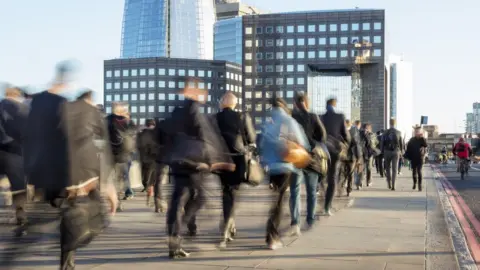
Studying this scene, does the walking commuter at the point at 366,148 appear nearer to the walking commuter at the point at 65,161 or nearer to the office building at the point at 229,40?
the walking commuter at the point at 65,161

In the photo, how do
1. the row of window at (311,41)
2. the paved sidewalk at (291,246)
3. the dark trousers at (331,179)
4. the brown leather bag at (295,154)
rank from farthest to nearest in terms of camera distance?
the row of window at (311,41) < the dark trousers at (331,179) < the brown leather bag at (295,154) < the paved sidewalk at (291,246)

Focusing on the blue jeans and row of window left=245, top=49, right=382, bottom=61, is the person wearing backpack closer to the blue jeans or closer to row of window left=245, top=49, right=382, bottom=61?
the blue jeans

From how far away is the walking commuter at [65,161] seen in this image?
4.59m

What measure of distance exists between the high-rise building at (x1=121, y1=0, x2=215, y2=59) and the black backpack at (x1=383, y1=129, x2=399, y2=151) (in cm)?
16374

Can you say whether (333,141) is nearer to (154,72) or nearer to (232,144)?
(232,144)

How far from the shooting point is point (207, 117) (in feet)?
22.3

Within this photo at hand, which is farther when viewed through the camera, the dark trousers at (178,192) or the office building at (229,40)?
the office building at (229,40)

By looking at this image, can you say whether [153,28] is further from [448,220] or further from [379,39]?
[448,220]

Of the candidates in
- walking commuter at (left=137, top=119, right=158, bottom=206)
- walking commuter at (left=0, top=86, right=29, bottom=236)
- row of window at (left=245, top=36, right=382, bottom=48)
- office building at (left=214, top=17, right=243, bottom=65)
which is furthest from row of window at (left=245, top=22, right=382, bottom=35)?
walking commuter at (left=0, top=86, right=29, bottom=236)

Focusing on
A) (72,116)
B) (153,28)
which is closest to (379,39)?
(153,28)

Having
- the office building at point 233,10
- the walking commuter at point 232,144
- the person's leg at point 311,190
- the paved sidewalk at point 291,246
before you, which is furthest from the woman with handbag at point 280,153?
the office building at point 233,10

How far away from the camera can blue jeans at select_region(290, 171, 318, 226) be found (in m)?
7.77

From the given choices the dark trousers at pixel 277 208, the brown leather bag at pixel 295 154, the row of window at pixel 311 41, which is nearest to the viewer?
the dark trousers at pixel 277 208

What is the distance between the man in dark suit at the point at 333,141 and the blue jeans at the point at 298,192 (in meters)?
1.34
